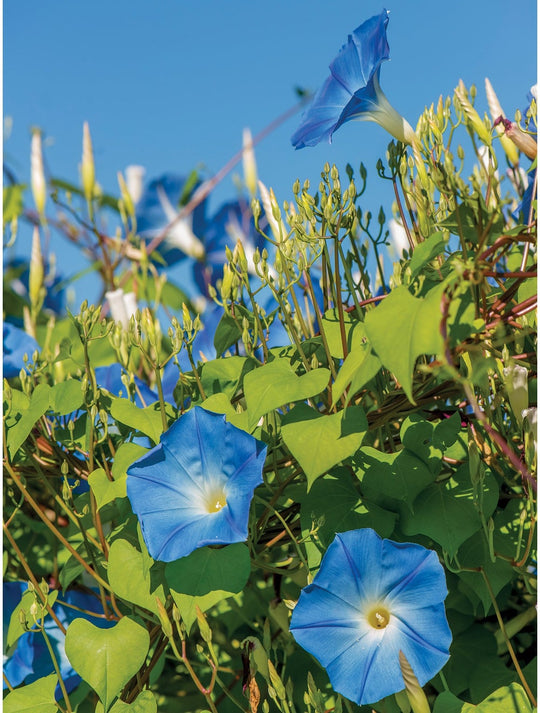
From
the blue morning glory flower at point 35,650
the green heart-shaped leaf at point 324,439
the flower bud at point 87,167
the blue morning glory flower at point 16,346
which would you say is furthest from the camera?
the flower bud at point 87,167

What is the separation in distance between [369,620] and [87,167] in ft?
2.90

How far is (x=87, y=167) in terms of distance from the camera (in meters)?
1.17

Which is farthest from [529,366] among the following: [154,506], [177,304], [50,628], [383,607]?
[177,304]

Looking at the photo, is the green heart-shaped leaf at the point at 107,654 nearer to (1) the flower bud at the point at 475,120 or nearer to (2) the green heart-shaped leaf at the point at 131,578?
(2) the green heart-shaped leaf at the point at 131,578

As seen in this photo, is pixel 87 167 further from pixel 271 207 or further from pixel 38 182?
pixel 271 207

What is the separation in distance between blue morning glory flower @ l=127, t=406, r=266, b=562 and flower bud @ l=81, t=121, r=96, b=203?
0.65m

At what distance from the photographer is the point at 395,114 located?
0.71 metres

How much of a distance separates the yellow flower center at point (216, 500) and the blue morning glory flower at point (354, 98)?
36cm

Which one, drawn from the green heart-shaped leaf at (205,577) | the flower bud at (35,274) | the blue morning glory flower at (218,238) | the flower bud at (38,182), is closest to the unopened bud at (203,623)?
the green heart-shaped leaf at (205,577)

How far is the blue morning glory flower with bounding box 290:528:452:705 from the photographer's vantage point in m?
0.55

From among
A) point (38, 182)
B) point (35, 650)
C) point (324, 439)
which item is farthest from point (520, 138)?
point (38, 182)

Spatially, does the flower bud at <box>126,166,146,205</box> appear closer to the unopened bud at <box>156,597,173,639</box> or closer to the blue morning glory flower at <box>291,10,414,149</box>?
the blue morning glory flower at <box>291,10,414,149</box>

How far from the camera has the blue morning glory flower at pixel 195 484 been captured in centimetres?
57

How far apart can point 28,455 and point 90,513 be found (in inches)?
4.2
